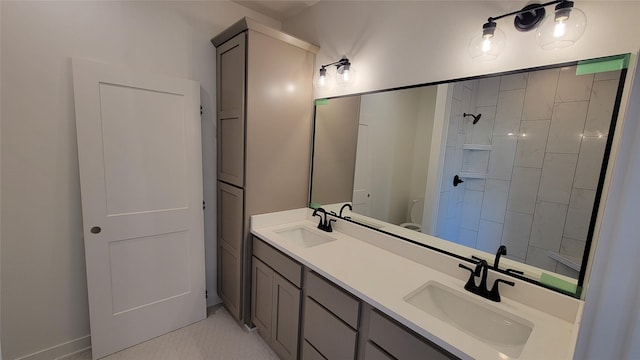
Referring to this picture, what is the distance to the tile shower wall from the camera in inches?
42.4

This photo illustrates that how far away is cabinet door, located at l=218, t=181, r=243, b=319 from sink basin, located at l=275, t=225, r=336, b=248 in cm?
36

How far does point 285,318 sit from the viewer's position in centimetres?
176

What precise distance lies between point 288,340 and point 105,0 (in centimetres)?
252

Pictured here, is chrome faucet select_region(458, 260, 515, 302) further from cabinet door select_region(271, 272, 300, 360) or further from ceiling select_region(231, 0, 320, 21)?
ceiling select_region(231, 0, 320, 21)

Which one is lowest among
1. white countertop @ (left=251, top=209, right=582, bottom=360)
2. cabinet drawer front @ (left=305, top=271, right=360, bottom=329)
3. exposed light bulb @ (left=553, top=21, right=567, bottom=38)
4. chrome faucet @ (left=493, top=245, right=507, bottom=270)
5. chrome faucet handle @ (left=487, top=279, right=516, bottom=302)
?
cabinet drawer front @ (left=305, top=271, right=360, bottom=329)

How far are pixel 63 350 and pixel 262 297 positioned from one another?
1.39m

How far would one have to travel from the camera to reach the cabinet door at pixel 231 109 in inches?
76.4

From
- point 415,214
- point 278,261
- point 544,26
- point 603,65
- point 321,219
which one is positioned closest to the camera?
point 603,65

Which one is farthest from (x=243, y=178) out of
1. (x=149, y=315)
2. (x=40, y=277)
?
(x=40, y=277)

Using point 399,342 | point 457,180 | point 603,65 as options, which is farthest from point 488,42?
point 399,342

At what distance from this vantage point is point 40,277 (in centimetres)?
174

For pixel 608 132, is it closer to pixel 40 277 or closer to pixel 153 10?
pixel 153 10

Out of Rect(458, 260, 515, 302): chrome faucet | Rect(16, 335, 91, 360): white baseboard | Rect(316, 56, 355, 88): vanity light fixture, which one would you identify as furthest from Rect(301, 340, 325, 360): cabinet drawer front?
Rect(316, 56, 355, 88): vanity light fixture

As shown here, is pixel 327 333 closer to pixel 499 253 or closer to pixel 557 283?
pixel 499 253
